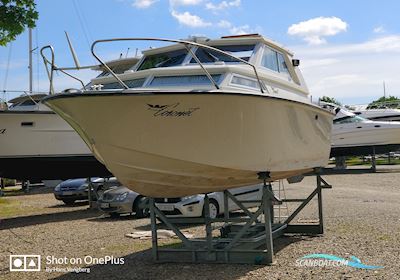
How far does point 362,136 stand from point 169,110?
65.6 ft

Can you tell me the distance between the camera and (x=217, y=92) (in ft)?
20.6

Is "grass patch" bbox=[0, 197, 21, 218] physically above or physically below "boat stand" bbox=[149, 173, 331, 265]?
below

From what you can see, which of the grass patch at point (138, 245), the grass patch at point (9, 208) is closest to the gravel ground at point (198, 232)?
the grass patch at point (138, 245)

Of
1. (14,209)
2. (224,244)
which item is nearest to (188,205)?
(224,244)

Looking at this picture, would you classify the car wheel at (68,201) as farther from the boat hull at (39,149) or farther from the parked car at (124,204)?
the parked car at (124,204)

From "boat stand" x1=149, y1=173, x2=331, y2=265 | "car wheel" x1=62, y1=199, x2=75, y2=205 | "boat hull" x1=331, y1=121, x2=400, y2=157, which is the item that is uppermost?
"boat hull" x1=331, y1=121, x2=400, y2=157

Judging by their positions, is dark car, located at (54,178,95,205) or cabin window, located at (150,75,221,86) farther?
dark car, located at (54,178,95,205)

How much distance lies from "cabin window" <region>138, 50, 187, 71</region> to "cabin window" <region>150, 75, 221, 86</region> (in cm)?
78

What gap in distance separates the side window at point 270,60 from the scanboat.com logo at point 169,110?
2623 mm

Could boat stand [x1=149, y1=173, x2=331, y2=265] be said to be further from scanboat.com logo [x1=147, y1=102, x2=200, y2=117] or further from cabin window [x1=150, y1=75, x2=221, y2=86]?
scanboat.com logo [x1=147, y1=102, x2=200, y2=117]

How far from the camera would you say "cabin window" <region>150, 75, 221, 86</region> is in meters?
6.98

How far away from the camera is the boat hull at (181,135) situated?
244 inches

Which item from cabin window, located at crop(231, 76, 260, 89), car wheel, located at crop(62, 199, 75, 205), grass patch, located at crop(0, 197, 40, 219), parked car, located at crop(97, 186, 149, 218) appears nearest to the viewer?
cabin window, located at crop(231, 76, 260, 89)

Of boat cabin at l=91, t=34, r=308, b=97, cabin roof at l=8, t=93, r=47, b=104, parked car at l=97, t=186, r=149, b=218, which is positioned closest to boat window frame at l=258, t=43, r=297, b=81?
boat cabin at l=91, t=34, r=308, b=97
